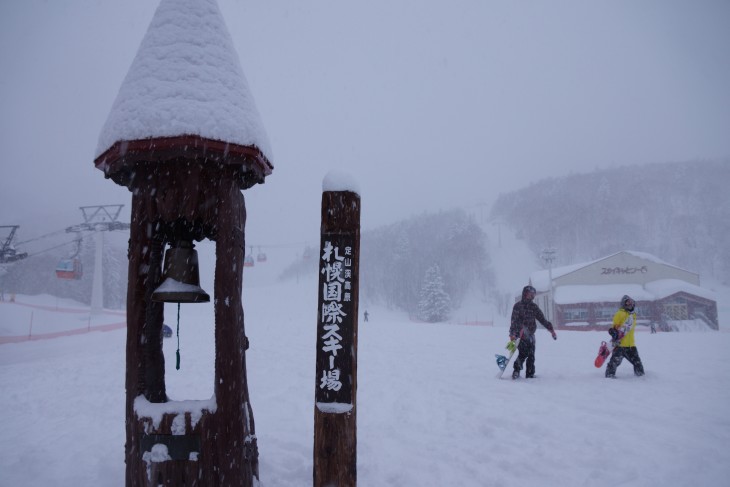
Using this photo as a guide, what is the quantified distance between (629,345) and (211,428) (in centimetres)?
818

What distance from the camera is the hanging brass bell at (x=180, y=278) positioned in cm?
318

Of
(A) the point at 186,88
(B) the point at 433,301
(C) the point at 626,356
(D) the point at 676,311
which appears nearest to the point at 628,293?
(D) the point at 676,311

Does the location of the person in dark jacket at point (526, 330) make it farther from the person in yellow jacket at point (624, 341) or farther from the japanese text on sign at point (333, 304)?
the japanese text on sign at point (333, 304)

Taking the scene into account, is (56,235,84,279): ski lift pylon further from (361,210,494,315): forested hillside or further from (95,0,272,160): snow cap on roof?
(361,210,494,315): forested hillside

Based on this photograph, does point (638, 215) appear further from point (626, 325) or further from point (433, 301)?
point (626, 325)

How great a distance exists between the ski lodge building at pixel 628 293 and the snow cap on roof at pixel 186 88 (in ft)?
118

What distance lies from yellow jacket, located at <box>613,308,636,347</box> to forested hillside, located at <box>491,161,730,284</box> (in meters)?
69.8

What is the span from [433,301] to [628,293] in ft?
77.4

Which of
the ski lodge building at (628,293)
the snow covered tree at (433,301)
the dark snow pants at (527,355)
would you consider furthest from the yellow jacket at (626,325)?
the snow covered tree at (433,301)

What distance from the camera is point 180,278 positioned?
328cm

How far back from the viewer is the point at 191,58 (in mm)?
3287

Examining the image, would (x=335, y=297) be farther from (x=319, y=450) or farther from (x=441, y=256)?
(x=441, y=256)

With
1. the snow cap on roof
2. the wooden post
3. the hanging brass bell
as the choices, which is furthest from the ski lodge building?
the snow cap on roof

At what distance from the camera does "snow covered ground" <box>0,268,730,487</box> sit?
13.4 feet
